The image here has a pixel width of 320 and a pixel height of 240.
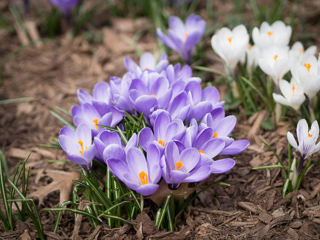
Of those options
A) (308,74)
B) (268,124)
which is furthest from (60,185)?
(308,74)

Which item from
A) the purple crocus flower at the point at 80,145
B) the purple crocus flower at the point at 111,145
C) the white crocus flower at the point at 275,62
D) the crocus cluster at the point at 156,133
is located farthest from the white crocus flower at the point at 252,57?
the purple crocus flower at the point at 80,145

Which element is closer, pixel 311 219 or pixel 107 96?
pixel 311 219

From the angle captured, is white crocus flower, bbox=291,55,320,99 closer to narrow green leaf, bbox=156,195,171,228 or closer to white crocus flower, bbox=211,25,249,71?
white crocus flower, bbox=211,25,249,71

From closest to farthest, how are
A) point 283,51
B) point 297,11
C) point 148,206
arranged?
point 148,206 → point 283,51 → point 297,11

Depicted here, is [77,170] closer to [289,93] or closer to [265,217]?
[265,217]

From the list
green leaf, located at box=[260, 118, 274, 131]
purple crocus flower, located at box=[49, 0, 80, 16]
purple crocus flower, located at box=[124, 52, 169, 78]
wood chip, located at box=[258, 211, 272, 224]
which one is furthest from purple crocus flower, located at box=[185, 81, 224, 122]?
purple crocus flower, located at box=[49, 0, 80, 16]

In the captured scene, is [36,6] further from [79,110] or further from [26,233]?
[26,233]

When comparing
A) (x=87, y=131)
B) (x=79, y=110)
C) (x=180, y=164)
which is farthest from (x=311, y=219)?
(x=79, y=110)
